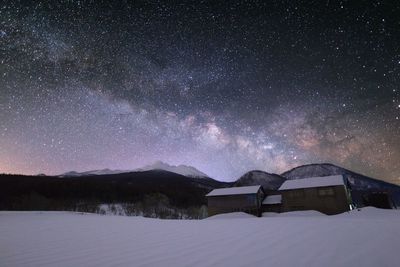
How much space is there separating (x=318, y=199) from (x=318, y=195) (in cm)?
62

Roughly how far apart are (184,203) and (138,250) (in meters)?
77.4

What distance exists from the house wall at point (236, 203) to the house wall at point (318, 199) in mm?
4526

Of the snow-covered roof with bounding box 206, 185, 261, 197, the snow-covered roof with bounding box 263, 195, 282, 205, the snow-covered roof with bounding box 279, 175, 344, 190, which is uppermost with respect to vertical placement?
the snow-covered roof with bounding box 279, 175, 344, 190

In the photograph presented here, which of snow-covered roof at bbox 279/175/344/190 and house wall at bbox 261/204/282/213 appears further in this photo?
house wall at bbox 261/204/282/213

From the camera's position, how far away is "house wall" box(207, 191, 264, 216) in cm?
4306

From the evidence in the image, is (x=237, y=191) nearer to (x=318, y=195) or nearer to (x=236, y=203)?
(x=236, y=203)

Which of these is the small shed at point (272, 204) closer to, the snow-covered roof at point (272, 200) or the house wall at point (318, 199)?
the snow-covered roof at point (272, 200)

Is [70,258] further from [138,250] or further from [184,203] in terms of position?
[184,203]

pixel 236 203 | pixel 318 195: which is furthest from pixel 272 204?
pixel 318 195

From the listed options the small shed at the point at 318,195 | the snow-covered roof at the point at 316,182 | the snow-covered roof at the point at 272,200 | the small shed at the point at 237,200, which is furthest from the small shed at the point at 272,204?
the snow-covered roof at the point at 316,182

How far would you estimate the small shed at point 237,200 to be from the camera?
142ft

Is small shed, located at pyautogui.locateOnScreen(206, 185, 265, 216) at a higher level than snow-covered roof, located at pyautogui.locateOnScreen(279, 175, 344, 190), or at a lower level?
lower

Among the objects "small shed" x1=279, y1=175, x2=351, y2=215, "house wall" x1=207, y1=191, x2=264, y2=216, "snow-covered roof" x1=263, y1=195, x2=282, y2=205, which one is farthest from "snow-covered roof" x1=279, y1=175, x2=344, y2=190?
"house wall" x1=207, y1=191, x2=264, y2=216

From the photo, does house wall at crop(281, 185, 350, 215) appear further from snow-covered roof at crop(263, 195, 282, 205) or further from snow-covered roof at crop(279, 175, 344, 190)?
snow-covered roof at crop(263, 195, 282, 205)
